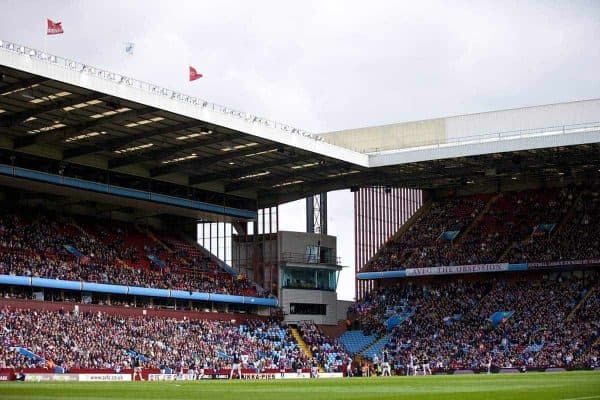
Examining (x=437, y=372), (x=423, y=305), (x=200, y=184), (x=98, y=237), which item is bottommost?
(x=437, y=372)

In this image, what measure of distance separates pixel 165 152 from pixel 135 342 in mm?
13286

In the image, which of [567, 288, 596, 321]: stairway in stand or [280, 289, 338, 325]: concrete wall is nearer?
[567, 288, 596, 321]: stairway in stand

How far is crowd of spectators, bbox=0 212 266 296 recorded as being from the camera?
62.1 metres

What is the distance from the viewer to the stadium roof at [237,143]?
54.3 m

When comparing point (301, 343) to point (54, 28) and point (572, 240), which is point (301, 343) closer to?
point (572, 240)

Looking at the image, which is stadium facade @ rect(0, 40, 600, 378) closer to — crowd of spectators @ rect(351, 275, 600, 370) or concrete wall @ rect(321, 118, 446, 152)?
concrete wall @ rect(321, 118, 446, 152)

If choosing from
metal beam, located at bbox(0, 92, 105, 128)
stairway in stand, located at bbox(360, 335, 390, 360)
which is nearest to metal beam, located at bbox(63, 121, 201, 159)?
metal beam, located at bbox(0, 92, 105, 128)

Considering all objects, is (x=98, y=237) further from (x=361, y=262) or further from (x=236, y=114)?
(x=361, y=262)

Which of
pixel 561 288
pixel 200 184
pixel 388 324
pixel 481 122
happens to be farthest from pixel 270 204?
pixel 561 288

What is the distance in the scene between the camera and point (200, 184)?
76.8 m

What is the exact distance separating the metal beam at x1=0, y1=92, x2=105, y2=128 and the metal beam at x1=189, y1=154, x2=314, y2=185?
1950cm

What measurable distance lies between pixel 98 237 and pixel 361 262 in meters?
26.7

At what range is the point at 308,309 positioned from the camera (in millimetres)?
83000

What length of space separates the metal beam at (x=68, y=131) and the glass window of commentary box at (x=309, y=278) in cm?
2703
